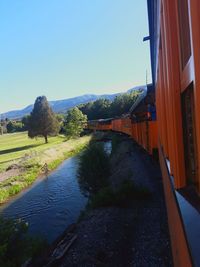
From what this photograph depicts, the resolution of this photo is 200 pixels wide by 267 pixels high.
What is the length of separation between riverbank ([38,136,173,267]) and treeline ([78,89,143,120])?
56.2 meters

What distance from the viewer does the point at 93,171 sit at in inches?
675

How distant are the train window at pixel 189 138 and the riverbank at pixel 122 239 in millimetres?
4465

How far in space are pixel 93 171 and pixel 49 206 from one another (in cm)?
318

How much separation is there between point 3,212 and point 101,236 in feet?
37.0

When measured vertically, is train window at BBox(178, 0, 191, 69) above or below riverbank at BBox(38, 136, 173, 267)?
above

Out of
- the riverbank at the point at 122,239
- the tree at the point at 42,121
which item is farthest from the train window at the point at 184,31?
the tree at the point at 42,121

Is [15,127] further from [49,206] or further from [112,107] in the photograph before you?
[49,206]

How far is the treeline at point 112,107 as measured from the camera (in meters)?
74.6

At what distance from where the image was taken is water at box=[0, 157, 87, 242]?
1457cm

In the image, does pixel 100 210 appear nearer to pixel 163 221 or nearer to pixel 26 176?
pixel 163 221

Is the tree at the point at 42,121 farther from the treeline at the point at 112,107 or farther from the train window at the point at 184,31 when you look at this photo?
the train window at the point at 184,31

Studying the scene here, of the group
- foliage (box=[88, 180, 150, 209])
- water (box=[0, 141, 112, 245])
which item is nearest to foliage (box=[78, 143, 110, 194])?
water (box=[0, 141, 112, 245])

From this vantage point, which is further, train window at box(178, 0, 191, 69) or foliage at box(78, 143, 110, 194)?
foliage at box(78, 143, 110, 194)

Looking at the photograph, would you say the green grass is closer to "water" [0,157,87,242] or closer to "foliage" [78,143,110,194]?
"water" [0,157,87,242]
